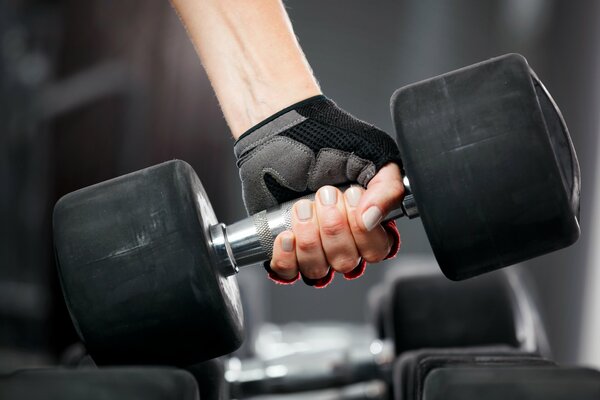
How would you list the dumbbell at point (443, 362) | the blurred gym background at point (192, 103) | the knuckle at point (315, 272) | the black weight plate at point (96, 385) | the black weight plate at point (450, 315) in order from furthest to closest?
the blurred gym background at point (192, 103) → the black weight plate at point (450, 315) → the knuckle at point (315, 272) → the dumbbell at point (443, 362) → the black weight plate at point (96, 385)

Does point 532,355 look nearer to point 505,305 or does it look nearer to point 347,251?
point 347,251

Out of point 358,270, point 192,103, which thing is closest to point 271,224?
point 358,270

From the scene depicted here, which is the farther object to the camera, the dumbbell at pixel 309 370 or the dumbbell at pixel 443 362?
the dumbbell at pixel 309 370

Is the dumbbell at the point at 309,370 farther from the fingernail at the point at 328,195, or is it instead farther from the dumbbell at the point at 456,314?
the fingernail at the point at 328,195

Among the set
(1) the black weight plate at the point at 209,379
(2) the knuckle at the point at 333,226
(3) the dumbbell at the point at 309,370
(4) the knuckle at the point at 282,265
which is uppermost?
(2) the knuckle at the point at 333,226

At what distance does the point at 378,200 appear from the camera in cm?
74

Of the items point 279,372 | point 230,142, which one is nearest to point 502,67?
point 279,372

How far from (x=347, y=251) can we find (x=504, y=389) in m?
0.23

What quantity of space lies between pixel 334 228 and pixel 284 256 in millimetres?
56

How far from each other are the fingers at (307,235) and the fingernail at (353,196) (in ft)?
0.11

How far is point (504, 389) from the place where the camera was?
572 millimetres

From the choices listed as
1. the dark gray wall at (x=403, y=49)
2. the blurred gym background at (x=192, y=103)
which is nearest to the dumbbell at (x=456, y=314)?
the blurred gym background at (x=192, y=103)

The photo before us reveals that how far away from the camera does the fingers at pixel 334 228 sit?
747 mm

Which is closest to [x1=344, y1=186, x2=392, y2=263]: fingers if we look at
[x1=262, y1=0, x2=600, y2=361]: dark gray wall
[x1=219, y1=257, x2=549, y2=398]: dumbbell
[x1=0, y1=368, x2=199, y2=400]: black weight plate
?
[x1=0, y1=368, x2=199, y2=400]: black weight plate
